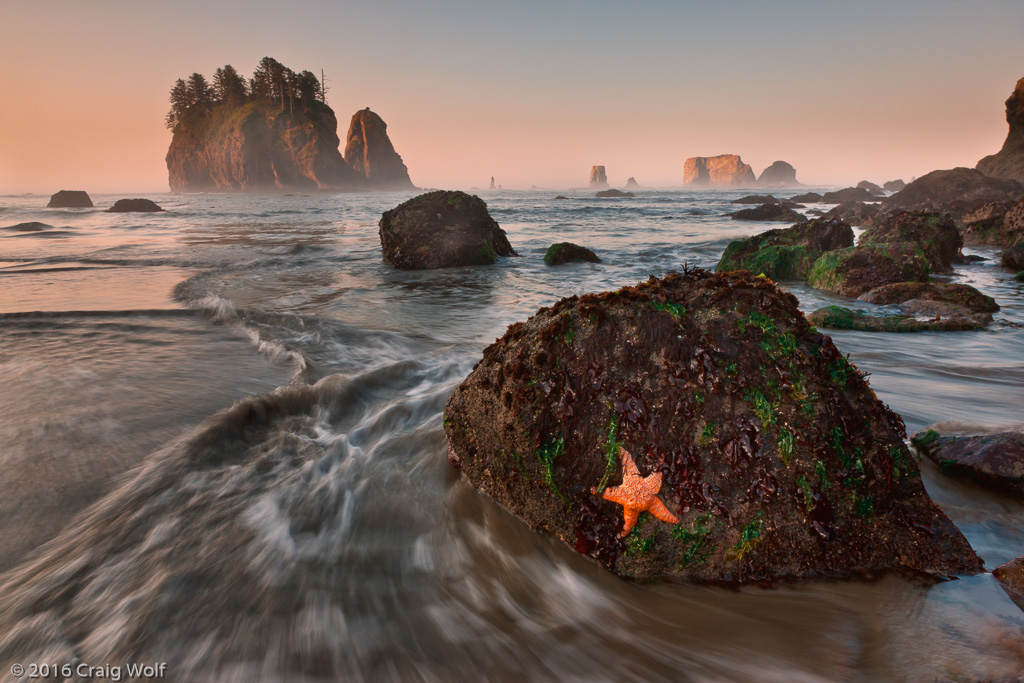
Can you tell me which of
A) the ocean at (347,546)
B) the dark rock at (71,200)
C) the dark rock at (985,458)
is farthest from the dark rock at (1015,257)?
the dark rock at (71,200)

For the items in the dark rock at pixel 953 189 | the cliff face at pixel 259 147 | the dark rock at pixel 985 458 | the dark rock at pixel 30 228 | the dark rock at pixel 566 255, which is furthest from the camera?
the cliff face at pixel 259 147

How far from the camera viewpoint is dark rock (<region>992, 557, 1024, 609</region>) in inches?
75.2

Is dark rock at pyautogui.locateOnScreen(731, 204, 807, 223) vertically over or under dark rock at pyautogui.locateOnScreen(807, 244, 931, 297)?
over

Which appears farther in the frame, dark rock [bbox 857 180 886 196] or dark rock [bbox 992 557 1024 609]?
dark rock [bbox 857 180 886 196]

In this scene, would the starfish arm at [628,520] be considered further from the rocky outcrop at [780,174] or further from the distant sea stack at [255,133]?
the rocky outcrop at [780,174]

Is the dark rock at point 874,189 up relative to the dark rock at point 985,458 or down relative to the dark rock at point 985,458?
up

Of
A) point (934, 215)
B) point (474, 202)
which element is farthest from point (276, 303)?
point (934, 215)

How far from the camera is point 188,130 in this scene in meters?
97.6

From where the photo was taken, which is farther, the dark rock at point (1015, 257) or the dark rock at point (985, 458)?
the dark rock at point (1015, 257)

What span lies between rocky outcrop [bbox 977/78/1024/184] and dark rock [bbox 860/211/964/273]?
98.5ft

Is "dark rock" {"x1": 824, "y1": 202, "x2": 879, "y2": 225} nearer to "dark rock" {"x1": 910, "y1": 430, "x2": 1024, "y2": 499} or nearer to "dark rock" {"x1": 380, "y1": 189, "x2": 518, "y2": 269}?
"dark rock" {"x1": 380, "y1": 189, "x2": 518, "y2": 269}

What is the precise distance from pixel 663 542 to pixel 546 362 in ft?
3.42

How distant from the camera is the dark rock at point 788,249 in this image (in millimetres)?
10078

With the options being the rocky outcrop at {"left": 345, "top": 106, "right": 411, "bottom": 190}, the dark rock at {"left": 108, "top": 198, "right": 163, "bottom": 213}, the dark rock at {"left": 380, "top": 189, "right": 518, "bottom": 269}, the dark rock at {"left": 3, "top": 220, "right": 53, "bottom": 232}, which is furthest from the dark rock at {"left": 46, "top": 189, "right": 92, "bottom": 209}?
the rocky outcrop at {"left": 345, "top": 106, "right": 411, "bottom": 190}
